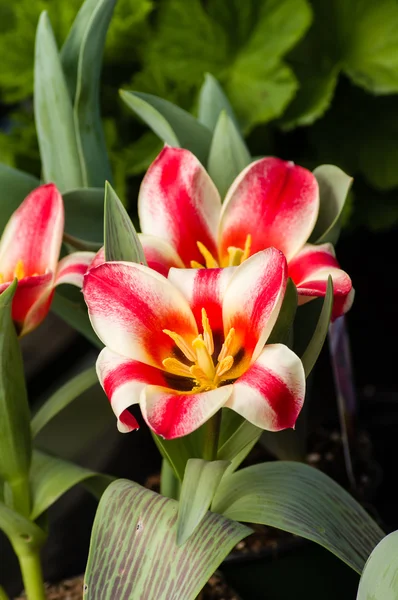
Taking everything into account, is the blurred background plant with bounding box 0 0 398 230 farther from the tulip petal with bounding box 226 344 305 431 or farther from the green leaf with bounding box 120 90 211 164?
the tulip petal with bounding box 226 344 305 431

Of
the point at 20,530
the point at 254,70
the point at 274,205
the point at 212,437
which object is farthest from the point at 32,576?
the point at 254,70

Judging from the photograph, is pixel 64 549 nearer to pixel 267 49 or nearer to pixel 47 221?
pixel 47 221

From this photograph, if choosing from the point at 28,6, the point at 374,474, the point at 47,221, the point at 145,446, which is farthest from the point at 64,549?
the point at 28,6

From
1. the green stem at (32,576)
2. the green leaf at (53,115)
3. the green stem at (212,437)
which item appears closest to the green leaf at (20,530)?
the green stem at (32,576)

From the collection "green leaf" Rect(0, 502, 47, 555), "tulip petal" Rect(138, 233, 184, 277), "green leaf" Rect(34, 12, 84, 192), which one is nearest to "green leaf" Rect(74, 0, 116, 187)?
"green leaf" Rect(34, 12, 84, 192)

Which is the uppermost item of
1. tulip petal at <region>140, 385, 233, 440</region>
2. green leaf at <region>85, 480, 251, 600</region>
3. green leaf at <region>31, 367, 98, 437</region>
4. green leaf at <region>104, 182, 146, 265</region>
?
green leaf at <region>104, 182, 146, 265</region>
